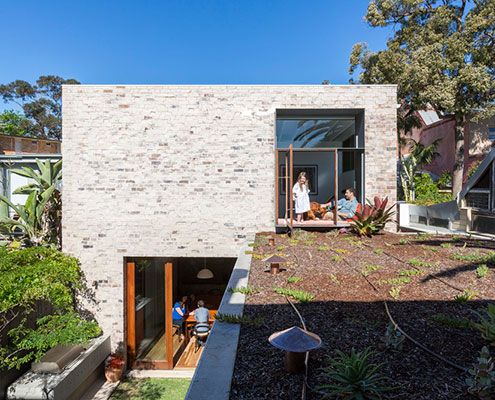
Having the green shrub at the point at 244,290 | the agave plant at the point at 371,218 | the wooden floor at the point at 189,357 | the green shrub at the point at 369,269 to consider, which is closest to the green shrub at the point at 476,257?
the green shrub at the point at 369,269

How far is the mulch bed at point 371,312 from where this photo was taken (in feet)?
7.83

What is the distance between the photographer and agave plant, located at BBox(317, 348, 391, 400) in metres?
2.10

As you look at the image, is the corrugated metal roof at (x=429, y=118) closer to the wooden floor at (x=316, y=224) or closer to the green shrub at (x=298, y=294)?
the wooden floor at (x=316, y=224)

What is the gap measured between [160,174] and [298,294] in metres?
5.93

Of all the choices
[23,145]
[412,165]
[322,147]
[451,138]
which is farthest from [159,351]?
[23,145]

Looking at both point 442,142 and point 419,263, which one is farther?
point 442,142

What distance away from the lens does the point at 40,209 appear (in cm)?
870

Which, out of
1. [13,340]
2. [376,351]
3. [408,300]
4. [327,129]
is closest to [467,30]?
[327,129]

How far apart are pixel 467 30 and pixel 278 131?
12520 millimetres

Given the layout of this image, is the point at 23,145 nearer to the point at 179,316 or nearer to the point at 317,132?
the point at 179,316

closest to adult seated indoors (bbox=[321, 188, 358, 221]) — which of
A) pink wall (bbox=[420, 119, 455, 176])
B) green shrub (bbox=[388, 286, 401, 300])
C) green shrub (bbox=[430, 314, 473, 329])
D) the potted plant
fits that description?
green shrub (bbox=[388, 286, 401, 300])

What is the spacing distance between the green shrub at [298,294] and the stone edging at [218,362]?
547 millimetres

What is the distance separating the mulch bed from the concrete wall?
7.80 ft

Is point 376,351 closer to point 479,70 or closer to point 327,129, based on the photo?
point 327,129
